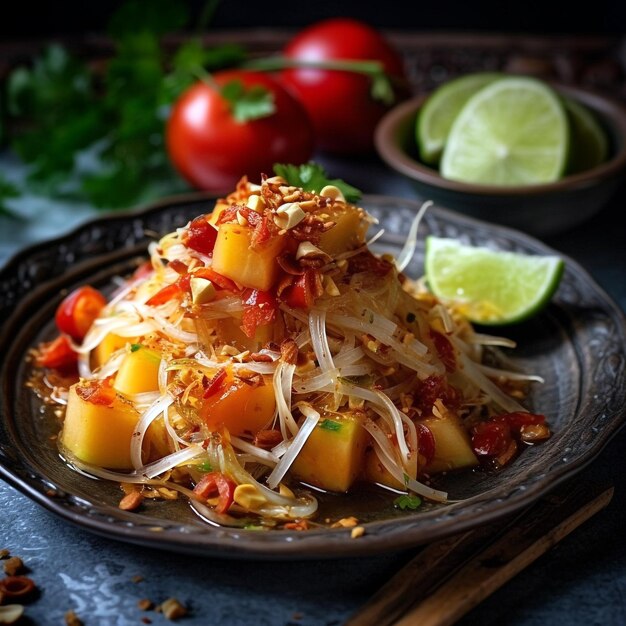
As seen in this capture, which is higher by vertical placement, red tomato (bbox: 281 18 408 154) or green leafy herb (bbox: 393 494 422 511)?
red tomato (bbox: 281 18 408 154)

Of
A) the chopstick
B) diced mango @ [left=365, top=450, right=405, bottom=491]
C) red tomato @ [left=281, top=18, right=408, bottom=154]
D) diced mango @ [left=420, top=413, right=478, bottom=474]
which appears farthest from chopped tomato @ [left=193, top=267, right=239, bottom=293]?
red tomato @ [left=281, top=18, right=408, bottom=154]

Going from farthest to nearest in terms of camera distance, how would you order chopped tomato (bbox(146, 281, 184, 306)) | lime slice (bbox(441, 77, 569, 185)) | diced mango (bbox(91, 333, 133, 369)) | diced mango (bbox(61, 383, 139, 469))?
lime slice (bbox(441, 77, 569, 185))
diced mango (bbox(91, 333, 133, 369))
chopped tomato (bbox(146, 281, 184, 306))
diced mango (bbox(61, 383, 139, 469))

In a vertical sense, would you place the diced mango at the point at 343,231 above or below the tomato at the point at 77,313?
above

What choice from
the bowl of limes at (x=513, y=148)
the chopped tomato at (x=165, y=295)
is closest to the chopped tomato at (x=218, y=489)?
the chopped tomato at (x=165, y=295)

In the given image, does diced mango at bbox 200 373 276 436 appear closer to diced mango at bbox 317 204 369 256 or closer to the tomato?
diced mango at bbox 317 204 369 256

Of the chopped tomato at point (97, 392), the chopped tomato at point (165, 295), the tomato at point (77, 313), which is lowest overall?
the tomato at point (77, 313)

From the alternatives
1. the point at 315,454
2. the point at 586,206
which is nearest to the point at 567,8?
the point at 586,206

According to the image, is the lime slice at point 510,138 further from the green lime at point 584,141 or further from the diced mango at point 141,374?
the diced mango at point 141,374
